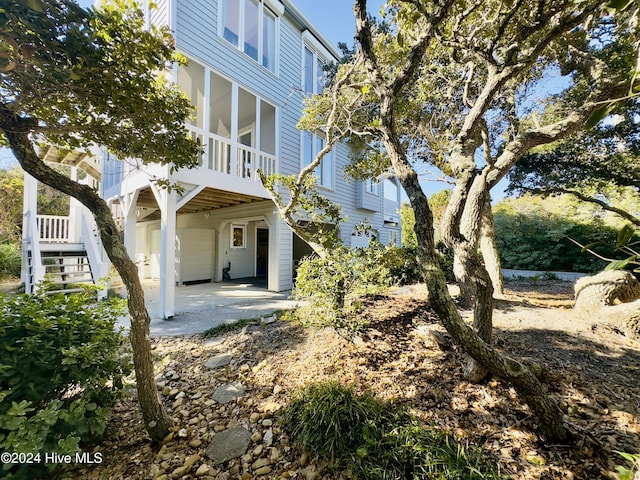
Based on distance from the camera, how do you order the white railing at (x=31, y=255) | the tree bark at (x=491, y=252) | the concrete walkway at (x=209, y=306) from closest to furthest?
the concrete walkway at (x=209, y=306) < the white railing at (x=31, y=255) < the tree bark at (x=491, y=252)

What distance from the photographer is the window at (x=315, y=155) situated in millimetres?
8484

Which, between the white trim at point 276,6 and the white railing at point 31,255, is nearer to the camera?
the white railing at point 31,255

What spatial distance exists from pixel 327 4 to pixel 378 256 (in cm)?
668

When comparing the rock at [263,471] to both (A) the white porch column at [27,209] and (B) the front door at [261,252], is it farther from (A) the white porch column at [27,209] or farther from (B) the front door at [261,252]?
(B) the front door at [261,252]

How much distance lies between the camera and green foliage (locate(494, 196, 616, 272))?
34.2 ft

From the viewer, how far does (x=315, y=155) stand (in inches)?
353

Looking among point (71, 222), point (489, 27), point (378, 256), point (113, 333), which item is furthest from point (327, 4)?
point (71, 222)

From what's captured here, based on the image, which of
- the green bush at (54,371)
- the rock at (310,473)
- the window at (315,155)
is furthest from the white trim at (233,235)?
the rock at (310,473)

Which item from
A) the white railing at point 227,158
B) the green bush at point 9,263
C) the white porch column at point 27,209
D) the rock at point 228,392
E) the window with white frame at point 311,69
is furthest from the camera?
the green bush at point 9,263

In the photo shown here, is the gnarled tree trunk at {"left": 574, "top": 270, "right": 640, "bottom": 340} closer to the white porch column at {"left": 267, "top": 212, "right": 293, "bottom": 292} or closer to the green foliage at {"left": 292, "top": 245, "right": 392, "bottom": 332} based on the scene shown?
the green foliage at {"left": 292, "top": 245, "right": 392, "bottom": 332}

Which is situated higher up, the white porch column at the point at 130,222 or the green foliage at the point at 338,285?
the white porch column at the point at 130,222

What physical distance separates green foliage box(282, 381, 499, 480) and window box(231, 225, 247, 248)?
8671 millimetres

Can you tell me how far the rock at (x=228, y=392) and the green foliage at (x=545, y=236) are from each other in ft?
41.4

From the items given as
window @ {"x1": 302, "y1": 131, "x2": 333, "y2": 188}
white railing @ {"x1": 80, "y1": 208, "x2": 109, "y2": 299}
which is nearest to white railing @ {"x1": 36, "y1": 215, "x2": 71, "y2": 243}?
white railing @ {"x1": 80, "y1": 208, "x2": 109, "y2": 299}
